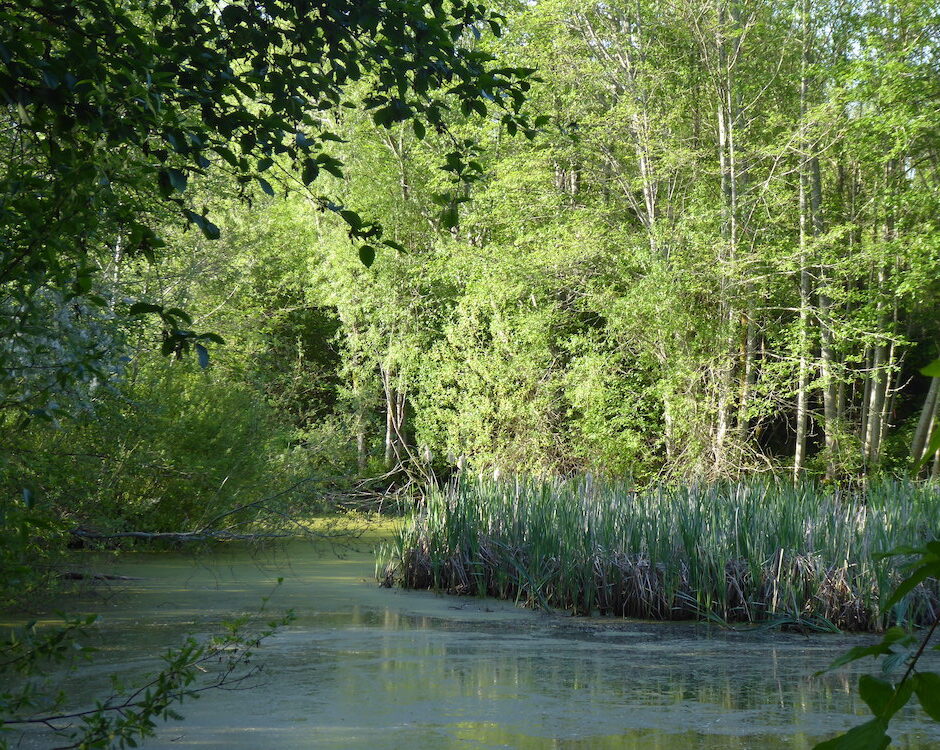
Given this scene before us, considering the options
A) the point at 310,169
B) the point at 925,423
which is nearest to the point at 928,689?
the point at 310,169

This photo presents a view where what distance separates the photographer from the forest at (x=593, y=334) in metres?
6.82

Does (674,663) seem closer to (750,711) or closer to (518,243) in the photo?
(750,711)

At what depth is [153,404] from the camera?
7.76 m

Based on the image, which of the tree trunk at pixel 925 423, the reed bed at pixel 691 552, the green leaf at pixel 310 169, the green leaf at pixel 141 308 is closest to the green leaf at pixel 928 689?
the green leaf at pixel 141 308

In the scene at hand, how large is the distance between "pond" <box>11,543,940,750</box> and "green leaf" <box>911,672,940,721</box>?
362 cm

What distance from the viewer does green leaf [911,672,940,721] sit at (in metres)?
0.55

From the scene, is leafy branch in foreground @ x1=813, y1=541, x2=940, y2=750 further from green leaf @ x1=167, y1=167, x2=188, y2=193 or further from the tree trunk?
the tree trunk

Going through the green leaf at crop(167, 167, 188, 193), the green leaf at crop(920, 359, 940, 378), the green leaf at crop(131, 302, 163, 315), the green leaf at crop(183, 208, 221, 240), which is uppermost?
the green leaf at crop(167, 167, 188, 193)

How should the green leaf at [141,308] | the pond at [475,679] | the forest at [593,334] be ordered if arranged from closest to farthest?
the green leaf at [141,308] < the pond at [475,679] < the forest at [593,334]

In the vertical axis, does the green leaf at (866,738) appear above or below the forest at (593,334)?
below

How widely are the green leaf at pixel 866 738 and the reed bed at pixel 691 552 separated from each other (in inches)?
237

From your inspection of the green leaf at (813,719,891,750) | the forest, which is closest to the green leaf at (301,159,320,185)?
the forest

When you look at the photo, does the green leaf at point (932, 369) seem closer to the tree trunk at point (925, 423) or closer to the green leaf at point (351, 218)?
the green leaf at point (351, 218)

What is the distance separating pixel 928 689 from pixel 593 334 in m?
13.3
